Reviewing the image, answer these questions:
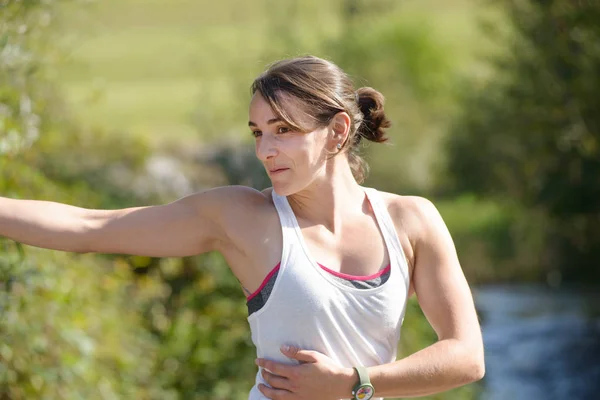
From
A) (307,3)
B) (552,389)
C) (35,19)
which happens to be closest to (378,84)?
(307,3)

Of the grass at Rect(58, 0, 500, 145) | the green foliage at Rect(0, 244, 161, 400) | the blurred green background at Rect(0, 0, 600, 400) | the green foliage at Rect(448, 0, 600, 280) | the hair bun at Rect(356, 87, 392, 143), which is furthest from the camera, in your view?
the grass at Rect(58, 0, 500, 145)

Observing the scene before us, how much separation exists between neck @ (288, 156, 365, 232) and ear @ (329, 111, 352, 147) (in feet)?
0.17

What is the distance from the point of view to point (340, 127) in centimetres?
216

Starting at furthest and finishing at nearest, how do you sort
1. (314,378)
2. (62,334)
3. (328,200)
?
(62,334) → (328,200) → (314,378)

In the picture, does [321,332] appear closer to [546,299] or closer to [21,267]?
[21,267]

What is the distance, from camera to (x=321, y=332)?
2.04 m

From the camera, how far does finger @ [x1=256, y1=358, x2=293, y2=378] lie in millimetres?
2021

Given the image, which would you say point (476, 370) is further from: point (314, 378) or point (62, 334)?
point (62, 334)

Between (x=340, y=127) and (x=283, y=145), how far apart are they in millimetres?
166

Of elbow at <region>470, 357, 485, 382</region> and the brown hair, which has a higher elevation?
the brown hair

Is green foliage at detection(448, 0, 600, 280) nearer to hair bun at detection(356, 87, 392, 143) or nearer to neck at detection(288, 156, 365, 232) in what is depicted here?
hair bun at detection(356, 87, 392, 143)

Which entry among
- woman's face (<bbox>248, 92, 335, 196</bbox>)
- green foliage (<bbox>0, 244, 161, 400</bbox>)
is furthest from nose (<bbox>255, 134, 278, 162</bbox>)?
green foliage (<bbox>0, 244, 161, 400</bbox>)

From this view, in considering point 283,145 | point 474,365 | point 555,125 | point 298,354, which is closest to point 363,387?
point 298,354

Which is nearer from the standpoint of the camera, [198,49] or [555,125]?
[555,125]
